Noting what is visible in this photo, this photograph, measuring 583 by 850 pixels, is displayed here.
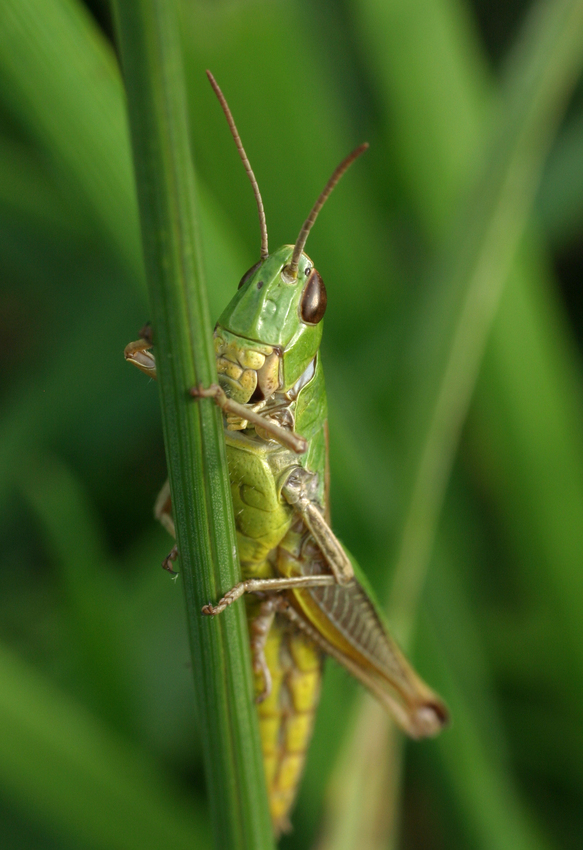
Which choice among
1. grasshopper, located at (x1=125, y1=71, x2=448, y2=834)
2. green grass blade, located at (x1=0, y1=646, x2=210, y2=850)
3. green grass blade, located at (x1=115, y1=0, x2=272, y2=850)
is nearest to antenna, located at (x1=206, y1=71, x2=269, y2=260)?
grasshopper, located at (x1=125, y1=71, x2=448, y2=834)

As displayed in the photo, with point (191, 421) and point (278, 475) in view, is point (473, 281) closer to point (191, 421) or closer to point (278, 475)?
point (278, 475)

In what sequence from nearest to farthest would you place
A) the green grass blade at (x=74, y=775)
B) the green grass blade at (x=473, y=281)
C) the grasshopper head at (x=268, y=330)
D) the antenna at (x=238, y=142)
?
the antenna at (x=238, y=142) → the grasshopper head at (x=268, y=330) → the green grass blade at (x=74, y=775) → the green grass blade at (x=473, y=281)

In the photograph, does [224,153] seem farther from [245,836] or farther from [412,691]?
[245,836]

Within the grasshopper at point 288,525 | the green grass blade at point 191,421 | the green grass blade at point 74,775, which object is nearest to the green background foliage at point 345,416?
the green grass blade at point 74,775

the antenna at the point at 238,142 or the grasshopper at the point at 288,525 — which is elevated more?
the antenna at the point at 238,142

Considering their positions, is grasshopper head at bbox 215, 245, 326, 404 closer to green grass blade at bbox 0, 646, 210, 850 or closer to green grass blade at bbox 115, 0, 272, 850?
green grass blade at bbox 115, 0, 272, 850

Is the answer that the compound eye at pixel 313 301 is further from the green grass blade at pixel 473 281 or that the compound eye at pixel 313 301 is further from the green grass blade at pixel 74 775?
the green grass blade at pixel 74 775

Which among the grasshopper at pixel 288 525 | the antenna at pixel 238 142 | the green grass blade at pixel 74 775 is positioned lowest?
the green grass blade at pixel 74 775
